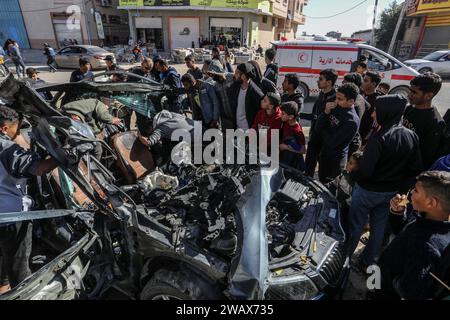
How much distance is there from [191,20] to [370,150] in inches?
993

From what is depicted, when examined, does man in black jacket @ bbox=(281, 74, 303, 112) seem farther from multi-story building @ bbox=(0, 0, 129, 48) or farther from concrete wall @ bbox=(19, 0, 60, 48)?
concrete wall @ bbox=(19, 0, 60, 48)

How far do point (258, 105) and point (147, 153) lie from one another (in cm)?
186

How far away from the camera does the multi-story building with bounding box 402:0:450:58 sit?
67.7 feet

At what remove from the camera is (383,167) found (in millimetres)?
2576

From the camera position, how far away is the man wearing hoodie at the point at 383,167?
2465 mm

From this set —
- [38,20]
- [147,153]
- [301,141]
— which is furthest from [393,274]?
[38,20]

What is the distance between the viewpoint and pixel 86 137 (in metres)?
2.27

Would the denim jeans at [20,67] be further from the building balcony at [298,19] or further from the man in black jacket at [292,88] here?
the building balcony at [298,19]

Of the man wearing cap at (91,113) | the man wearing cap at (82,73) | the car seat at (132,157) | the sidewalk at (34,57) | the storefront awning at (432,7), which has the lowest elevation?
the sidewalk at (34,57)

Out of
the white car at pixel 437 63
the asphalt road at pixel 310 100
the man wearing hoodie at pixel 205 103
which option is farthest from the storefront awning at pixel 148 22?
the man wearing hoodie at pixel 205 103

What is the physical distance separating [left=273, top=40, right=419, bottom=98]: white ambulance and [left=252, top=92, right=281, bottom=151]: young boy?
5.50 meters

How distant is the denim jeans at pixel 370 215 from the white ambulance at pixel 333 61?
6.69 m

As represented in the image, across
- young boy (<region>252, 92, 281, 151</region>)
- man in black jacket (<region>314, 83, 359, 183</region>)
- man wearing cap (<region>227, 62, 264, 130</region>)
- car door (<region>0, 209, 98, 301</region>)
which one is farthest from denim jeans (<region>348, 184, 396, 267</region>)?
car door (<region>0, 209, 98, 301</region>)
